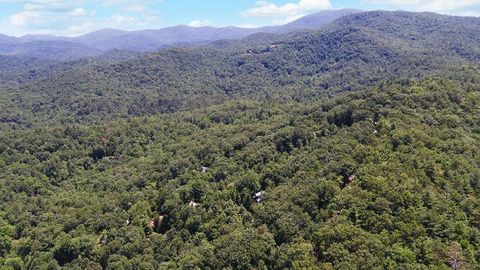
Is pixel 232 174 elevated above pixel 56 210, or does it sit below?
above

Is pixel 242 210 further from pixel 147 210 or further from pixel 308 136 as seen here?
pixel 308 136

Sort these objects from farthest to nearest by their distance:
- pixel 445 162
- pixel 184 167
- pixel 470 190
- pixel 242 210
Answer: pixel 184 167 < pixel 242 210 < pixel 445 162 < pixel 470 190

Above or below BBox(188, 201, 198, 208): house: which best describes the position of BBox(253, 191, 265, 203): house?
above

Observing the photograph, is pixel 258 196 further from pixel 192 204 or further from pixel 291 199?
pixel 192 204

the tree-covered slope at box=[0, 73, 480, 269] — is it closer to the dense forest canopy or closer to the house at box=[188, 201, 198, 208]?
the dense forest canopy

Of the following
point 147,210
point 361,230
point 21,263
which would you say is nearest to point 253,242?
point 361,230

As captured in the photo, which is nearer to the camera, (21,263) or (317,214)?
(317,214)

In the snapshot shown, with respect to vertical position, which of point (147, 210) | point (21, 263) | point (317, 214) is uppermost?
point (317, 214)

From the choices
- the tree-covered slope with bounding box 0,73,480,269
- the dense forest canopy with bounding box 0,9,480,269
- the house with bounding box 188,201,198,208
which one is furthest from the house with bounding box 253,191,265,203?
the house with bounding box 188,201,198,208

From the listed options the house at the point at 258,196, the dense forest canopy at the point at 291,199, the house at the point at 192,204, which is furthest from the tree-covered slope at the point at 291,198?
the house at the point at 258,196
